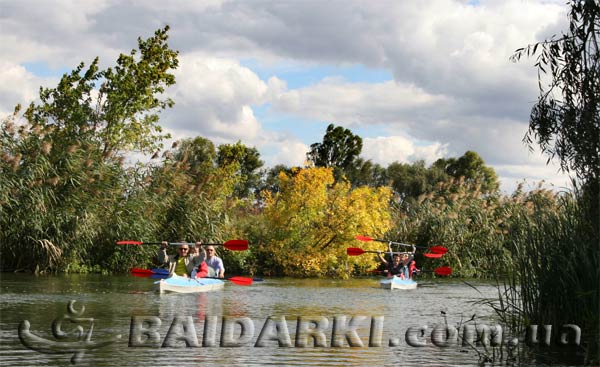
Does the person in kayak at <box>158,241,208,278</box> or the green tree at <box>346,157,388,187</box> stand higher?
the green tree at <box>346,157,388,187</box>

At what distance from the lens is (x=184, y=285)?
20.8m

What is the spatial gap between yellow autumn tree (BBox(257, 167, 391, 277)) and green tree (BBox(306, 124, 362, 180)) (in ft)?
75.7

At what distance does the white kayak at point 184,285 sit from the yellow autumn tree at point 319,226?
28.9 ft

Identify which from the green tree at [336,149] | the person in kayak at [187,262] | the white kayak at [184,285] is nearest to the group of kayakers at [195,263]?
the person in kayak at [187,262]

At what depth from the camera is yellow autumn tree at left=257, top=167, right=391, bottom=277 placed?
30.4m

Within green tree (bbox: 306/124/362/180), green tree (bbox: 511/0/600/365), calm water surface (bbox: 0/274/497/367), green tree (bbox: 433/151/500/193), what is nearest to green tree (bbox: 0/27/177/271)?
calm water surface (bbox: 0/274/497/367)

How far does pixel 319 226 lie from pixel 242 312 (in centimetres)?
1467

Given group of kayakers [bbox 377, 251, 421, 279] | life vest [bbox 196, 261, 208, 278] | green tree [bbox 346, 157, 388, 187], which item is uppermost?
green tree [bbox 346, 157, 388, 187]

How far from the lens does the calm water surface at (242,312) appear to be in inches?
423

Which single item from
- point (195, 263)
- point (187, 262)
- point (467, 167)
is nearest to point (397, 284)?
point (195, 263)

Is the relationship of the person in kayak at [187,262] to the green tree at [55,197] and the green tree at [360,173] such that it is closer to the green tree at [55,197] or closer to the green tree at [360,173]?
the green tree at [55,197]

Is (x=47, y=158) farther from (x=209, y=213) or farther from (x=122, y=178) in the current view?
(x=209, y=213)

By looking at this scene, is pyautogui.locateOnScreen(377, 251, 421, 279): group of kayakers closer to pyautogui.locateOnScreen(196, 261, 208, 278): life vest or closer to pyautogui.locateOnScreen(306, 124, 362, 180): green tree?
pyautogui.locateOnScreen(196, 261, 208, 278): life vest

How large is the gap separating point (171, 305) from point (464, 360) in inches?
327
